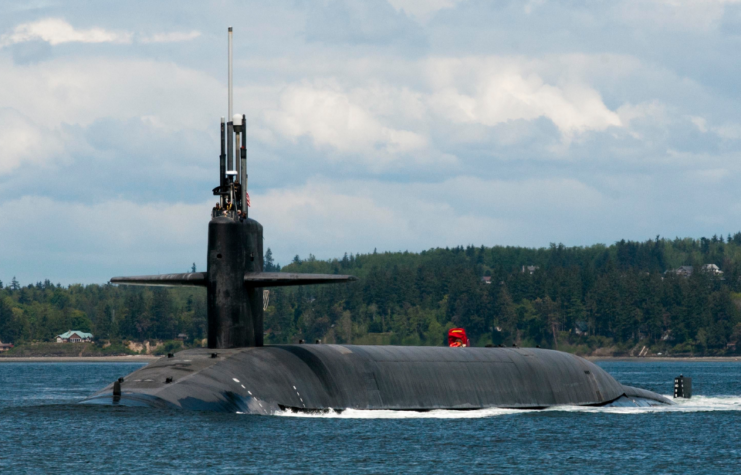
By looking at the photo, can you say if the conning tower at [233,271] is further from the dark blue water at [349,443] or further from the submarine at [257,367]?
the dark blue water at [349,443]

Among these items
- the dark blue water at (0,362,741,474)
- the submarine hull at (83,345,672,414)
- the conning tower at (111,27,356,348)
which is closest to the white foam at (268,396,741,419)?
the dark blue water at (0,362,741,474)

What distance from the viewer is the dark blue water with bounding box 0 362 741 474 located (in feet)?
96.6

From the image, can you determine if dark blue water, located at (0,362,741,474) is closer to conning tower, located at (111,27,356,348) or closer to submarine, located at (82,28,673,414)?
submarine, located at (82,28,673,414)

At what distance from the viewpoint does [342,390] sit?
1436 inches

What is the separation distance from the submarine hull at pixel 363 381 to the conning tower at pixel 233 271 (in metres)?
0.80

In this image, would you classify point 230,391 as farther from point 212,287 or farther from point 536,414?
point 536,414

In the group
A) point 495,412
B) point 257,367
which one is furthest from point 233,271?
point 495,412

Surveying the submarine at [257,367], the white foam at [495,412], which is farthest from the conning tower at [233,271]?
the white foam at [495,412]

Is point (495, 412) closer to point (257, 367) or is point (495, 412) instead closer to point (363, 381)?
point (363, 381)

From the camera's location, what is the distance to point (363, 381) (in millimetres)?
37312

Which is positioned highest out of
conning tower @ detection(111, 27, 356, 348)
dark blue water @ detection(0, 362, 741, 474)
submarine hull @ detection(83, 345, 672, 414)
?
conning tower @ detection(111, 27, 356, 348)

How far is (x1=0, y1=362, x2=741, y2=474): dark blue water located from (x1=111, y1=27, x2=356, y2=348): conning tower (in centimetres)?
346

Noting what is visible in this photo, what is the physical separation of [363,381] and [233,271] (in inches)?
223

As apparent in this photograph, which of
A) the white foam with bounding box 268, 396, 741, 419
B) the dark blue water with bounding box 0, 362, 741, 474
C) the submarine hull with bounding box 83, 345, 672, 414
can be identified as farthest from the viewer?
the white foam with bounding box 268, 396, 741, 419
